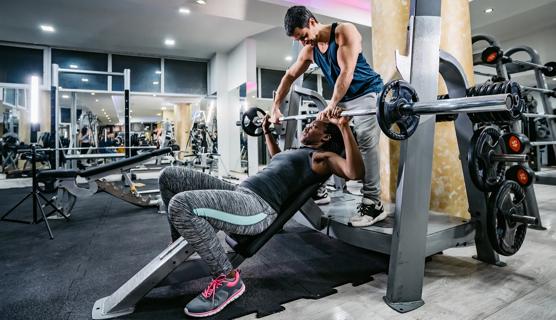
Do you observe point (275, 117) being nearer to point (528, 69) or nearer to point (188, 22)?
point (528, 69)

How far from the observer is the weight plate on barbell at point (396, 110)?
1.08m

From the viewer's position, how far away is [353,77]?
1.79 m

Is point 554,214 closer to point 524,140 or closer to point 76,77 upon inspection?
point 524,140

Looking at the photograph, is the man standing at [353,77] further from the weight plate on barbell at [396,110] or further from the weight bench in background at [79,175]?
the weight bench in background at [79,175]

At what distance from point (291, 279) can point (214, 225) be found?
20.9 inches

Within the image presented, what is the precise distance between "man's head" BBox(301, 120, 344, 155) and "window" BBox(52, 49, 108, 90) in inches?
258

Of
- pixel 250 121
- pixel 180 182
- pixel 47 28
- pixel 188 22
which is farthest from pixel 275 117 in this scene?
pixel 47 28

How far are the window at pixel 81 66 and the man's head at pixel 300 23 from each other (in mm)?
6279

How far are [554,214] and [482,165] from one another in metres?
1.89

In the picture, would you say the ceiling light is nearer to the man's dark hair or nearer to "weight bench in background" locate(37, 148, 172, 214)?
"weight bench in background" locate(37, 148, 172, 214)

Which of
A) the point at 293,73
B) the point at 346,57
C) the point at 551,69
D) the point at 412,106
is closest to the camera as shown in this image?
the point at 412,106

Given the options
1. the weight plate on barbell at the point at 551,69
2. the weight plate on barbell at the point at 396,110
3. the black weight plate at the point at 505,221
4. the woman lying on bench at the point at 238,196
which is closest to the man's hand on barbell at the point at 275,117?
the woman lying on bench at the point at 238,196

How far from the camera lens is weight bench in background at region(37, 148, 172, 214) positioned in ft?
8.04

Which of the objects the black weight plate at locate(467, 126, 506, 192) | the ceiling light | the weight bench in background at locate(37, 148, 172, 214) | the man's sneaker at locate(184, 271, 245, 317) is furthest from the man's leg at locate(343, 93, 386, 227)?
the ceiling light
